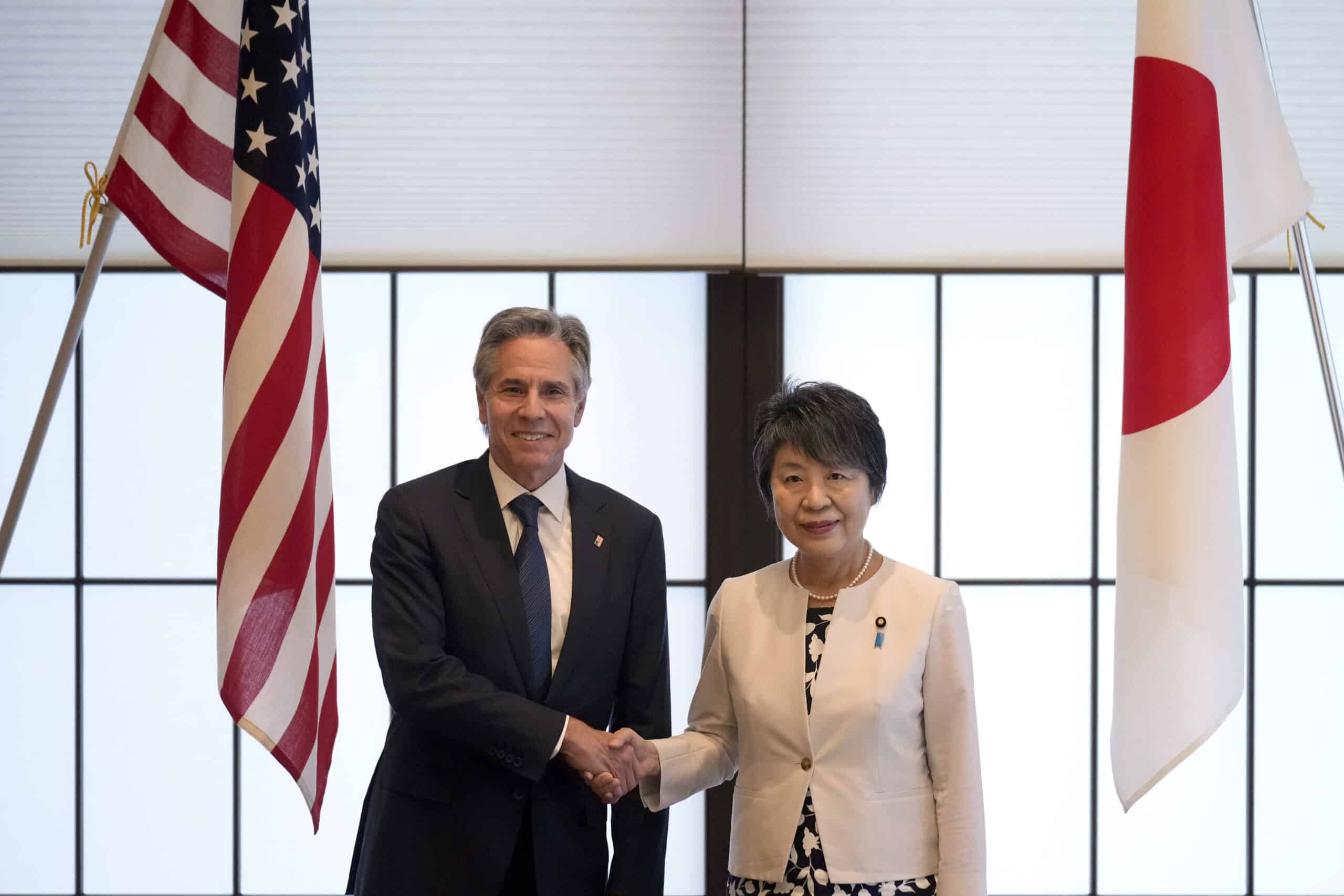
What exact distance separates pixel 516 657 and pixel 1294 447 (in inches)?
96.6

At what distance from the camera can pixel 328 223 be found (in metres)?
3.06

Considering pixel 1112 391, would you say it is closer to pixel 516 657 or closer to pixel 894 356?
pixel 894 356

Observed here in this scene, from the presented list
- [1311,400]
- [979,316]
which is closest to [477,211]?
[979,316]

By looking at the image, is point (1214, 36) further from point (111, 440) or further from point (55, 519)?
point (55, 519)

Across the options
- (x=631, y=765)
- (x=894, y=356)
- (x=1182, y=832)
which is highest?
(x=894, y=356)

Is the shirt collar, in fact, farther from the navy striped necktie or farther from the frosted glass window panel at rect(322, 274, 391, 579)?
the frosted glass window panel at rect(322, 274, 391, 579)

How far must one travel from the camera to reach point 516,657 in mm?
1874

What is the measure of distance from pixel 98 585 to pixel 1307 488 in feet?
11.4

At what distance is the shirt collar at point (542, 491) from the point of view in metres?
1.97

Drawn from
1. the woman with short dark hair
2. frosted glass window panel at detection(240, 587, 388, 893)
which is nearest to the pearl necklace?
the woman with short dark hair

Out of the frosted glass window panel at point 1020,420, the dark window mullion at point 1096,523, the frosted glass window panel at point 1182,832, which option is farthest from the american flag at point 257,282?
the frosted glass window panel at point 1182,832

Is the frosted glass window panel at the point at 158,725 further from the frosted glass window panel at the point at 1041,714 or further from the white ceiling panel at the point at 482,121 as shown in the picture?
the frosted glass window panel at the point at 1041,714

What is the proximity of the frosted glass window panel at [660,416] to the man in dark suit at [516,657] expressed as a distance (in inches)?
44.0

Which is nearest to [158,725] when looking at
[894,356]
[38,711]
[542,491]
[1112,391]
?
[38,711]
